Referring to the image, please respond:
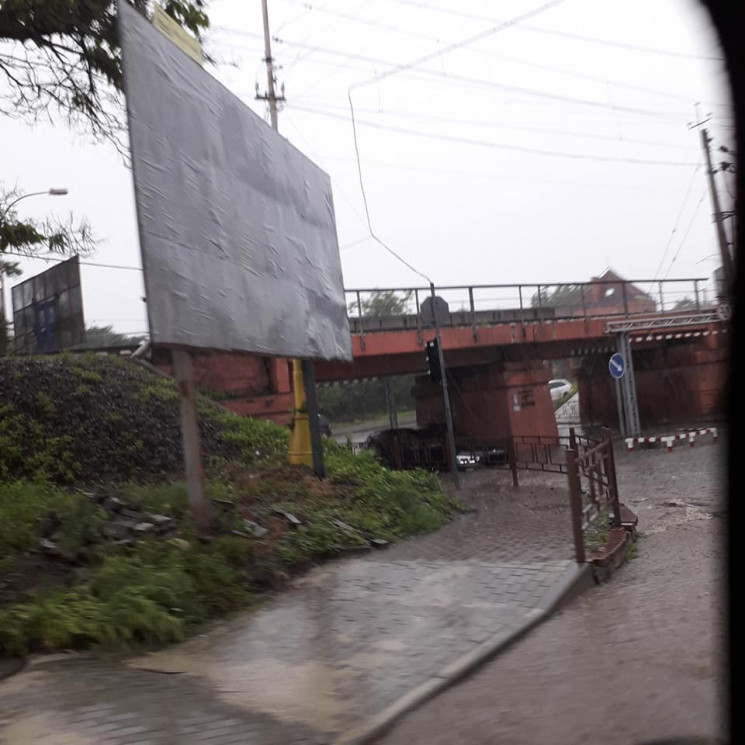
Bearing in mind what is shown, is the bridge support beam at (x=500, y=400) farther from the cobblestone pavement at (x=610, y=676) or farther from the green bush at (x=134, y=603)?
the green bush at (x=134, y=603)

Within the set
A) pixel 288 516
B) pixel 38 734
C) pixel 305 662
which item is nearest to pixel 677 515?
pixel 288 516

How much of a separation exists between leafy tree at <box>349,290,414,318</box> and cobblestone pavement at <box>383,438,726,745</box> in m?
15.9

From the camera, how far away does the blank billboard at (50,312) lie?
21.3 meters

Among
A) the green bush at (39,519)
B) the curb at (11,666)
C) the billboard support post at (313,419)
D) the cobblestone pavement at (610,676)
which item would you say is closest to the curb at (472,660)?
the cobblestone pavement at (610,676)

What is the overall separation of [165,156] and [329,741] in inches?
214

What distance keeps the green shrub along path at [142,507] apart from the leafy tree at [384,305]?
28.4 ft

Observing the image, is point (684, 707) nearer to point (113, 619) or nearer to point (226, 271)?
point (113, 619)

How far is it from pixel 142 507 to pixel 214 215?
10.2 ft

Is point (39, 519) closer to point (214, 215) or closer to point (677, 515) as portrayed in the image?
point (214, 215)

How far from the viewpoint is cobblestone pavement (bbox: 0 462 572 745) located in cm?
391

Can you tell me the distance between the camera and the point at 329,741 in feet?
12.8

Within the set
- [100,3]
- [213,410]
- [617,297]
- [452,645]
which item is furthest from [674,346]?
[452,645]

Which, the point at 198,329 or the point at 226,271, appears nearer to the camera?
the point at 198,329

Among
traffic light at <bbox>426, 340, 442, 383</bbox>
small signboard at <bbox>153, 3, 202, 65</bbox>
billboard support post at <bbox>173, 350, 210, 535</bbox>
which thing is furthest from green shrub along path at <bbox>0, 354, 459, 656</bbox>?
small signboard at <bbox>153, 3, 202, 65</bbox>
